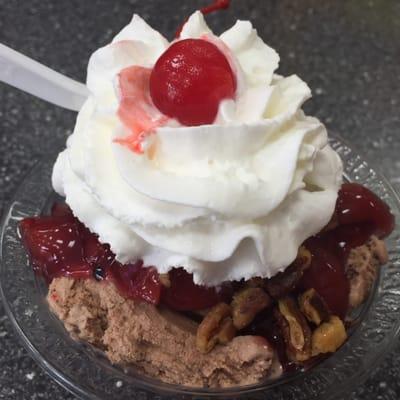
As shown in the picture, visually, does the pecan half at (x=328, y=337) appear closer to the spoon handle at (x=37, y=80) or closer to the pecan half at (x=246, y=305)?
the pecan half at (x=246, y=305)

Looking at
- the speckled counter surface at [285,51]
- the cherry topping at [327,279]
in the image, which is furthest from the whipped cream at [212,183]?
the speckled counter surface at [285,51]

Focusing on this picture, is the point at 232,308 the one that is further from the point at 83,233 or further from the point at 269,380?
the point at 83,233

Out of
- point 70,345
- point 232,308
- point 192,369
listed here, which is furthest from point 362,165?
point 70,345

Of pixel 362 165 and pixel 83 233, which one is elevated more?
pixel 362 165

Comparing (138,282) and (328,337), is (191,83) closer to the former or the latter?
(138,282)

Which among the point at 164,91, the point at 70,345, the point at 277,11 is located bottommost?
the point at 70,345

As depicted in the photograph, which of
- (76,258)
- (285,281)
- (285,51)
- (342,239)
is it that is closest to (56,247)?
(76,258)
